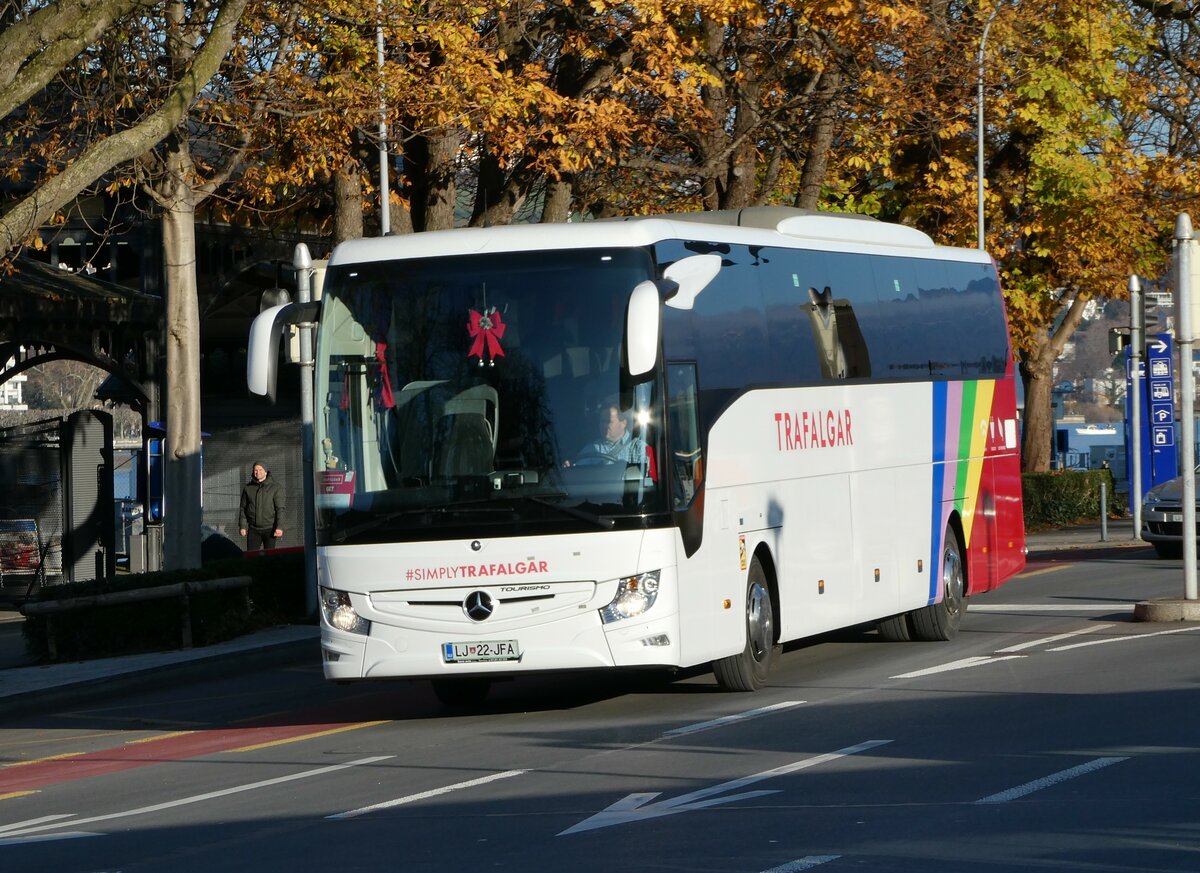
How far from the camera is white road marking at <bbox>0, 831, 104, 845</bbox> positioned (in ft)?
30.9

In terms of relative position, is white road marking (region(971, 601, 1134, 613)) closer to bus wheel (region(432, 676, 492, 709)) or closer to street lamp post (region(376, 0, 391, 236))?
bus wheel (region(432, 676, 492, 709))

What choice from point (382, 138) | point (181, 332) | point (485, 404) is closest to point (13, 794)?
point (485, 404)

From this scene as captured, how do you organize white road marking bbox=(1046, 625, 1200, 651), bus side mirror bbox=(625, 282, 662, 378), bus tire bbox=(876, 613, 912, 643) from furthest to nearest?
bus tire bbox=(876, 613, 912, 643) → white road marking bbox=(1046, 625, 1200, 651) → bus side mirror bbox=(625, 282, 662, 378)

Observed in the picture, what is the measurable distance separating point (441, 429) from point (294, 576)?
9622 mm

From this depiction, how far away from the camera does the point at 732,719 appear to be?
12531 mm

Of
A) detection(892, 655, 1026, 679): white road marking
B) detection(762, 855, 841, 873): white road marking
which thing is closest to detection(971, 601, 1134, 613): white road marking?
detection(892, 655, 1026, 679): white road marking

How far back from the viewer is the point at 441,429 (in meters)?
12.8

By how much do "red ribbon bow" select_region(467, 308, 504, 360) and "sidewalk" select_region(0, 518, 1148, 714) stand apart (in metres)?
5.97

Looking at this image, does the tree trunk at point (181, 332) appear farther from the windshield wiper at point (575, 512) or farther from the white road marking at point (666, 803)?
the white road marking at point (666, 803)

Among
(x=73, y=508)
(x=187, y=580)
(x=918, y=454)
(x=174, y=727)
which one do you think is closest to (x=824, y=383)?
(x=918, y=454)

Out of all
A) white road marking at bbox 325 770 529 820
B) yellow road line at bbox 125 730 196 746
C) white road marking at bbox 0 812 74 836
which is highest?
white road marking at bbox 325 770 529 820

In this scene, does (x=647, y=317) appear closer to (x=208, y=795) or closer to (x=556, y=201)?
(x=208, y=795)

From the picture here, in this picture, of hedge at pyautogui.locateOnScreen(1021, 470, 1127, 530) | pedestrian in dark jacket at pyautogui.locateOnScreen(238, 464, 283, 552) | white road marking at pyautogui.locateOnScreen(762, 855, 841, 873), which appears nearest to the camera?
white road marking at pyautogui.locateOnScreen(762, 855, 841, 873)

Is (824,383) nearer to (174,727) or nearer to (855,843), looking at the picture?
(174,727)
